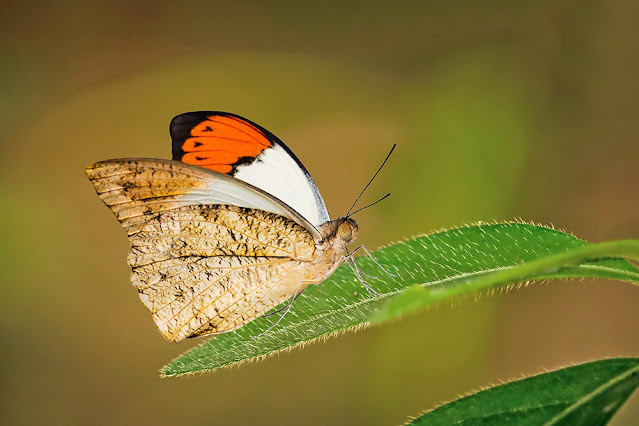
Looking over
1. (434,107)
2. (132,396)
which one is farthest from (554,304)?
(132,396)

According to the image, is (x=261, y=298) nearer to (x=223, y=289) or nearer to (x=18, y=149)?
(x=223, y=289)

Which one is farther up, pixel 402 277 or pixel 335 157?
pixel 335 157

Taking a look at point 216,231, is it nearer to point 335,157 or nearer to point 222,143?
point 222,143

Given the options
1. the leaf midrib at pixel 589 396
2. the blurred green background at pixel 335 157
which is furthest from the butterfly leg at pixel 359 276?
the blurred green background at pixel 335 157

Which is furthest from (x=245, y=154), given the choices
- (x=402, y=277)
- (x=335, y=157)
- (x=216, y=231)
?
(x=335, y=157)

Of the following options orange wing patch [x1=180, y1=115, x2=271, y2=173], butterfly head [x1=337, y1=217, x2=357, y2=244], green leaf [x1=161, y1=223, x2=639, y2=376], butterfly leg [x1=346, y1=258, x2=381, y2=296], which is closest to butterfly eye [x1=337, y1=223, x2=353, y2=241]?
butterfly head [x1=337, y1=217, x2=357, y2=244]

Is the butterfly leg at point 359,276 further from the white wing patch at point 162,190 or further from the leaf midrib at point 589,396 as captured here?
the leaf midrib at point 589,396
